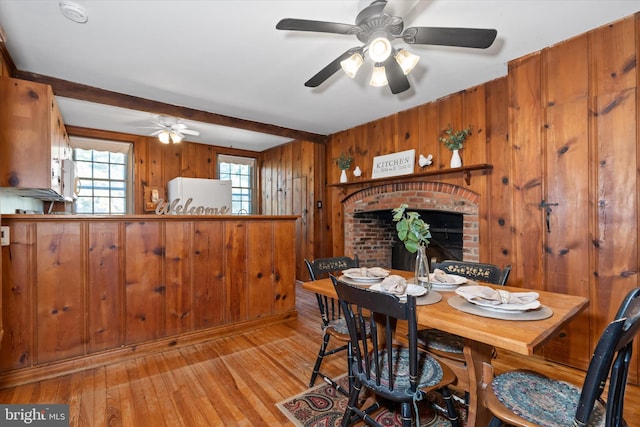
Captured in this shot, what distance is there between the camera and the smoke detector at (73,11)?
1.91 metres

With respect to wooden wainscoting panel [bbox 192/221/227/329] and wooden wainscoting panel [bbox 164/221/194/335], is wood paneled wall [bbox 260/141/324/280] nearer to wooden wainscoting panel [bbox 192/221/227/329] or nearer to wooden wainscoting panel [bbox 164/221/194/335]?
wooden wainscoting panel [bbox 192/221/227/329]

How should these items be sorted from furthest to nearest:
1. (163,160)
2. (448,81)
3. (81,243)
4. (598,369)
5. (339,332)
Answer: (163,160) → (448,81) → (81,243) → (339,332) → (598,369)

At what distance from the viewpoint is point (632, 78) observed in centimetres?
210

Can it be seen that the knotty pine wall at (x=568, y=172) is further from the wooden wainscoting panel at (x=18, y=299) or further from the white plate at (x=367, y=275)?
the wooden wainscoting panel at (x=18, y=299)

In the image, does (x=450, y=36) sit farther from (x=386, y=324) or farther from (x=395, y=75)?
(x=386, y=324)

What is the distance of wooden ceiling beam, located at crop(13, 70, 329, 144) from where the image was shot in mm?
2914

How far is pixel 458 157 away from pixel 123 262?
3.30m

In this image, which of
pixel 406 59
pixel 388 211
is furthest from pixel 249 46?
pixel 388 211

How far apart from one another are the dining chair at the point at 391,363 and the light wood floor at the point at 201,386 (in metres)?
0.69

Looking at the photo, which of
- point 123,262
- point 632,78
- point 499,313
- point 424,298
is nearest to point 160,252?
point 123,262

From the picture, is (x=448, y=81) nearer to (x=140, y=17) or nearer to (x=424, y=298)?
(x=424, y=298)

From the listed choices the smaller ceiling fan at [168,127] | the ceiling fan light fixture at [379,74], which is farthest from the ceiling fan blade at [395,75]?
the smaller ceiling fan at [168,127]

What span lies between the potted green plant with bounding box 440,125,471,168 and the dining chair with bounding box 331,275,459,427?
220 centimetres

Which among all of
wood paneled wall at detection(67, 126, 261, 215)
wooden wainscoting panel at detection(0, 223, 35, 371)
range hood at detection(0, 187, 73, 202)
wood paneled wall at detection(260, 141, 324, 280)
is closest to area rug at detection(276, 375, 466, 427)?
wooden wainscoting panel at detection(0, 223, 35, 371)
